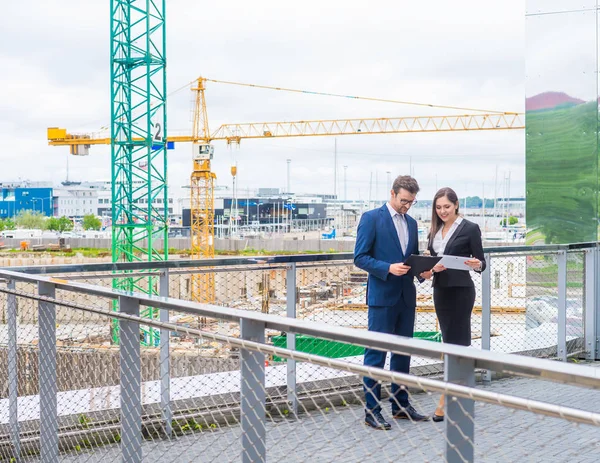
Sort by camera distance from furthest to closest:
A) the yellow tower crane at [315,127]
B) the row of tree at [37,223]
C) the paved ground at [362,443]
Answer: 1. the row of tree at [37,223]
2. the yellow tower crane at [315,127]
3. the paved ground at [362,443]

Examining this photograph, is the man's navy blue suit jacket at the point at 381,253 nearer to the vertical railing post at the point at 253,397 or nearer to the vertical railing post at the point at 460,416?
the vertical railing post at the point at 253,397

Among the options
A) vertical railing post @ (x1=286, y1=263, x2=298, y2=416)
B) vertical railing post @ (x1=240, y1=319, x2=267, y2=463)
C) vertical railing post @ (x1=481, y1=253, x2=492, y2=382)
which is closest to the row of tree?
vertical railing post @ (x1=481, y1=253, x2=492, y2=382)

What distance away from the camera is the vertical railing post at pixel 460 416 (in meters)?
1.87

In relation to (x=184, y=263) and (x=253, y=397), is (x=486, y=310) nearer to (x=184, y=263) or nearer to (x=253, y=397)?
(x=184, y=263)

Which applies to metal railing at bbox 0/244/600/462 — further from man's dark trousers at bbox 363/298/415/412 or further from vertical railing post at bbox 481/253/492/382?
man's dark trousers at bbox 363/298/415/412

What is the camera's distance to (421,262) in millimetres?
4621

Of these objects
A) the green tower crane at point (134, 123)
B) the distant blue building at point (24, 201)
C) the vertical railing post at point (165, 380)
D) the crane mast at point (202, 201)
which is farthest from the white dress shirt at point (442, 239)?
the distant blue building at point (24, 201)

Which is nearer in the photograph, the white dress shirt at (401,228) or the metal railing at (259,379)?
the metal railing at (259,379)

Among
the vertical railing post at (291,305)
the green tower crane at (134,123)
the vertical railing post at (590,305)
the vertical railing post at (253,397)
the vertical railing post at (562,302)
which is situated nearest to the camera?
the vertical railing post at (253,397)

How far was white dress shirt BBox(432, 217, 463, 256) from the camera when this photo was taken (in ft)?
16.5

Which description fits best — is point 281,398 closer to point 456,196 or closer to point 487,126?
point 456,196

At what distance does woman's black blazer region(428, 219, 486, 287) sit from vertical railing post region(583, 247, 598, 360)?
2831 millimetres

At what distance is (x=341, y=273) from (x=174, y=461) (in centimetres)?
361

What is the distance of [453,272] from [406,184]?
2.12ft
